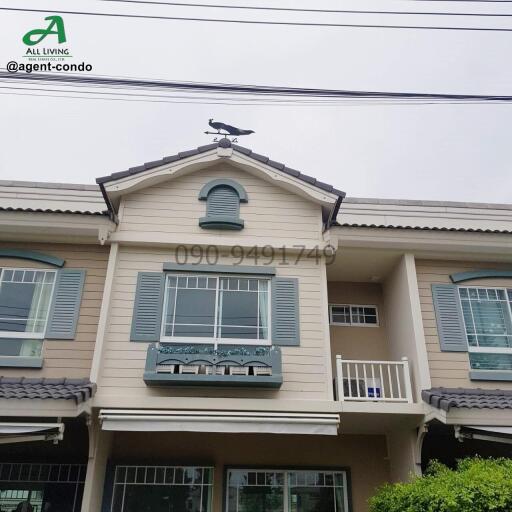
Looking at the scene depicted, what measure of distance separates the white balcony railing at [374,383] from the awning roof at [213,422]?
0.78 m

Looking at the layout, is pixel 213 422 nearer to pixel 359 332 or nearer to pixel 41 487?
pixel 41 487

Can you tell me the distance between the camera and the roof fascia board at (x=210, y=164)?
27.7 feet

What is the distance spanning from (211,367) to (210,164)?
3.87 meters

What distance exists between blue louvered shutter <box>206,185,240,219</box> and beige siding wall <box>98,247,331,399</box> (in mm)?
870

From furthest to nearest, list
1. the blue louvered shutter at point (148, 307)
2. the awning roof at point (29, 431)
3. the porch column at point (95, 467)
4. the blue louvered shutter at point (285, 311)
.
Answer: the blue louvered shutter at point (285, 311), the blue louvered shutter at point (148, 307), the porch column at point (95, 467), the awning roof at point (29, 431)

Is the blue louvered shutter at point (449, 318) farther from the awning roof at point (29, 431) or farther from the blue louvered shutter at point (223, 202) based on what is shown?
the awning roof at point (29, 431)

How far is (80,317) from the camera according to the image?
309 inches

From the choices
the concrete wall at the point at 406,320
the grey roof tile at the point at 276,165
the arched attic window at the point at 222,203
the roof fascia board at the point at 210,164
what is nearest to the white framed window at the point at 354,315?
the concrete wall at the point at 406,320

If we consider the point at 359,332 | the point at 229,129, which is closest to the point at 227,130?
the point at 229,129

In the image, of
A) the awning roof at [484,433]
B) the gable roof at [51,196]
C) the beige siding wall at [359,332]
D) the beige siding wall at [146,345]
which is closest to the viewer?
the awning roof at [484,433]

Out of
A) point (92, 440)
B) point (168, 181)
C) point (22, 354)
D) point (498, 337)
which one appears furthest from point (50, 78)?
point (498, 337)

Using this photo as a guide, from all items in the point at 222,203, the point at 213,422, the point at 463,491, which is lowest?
the point at 463,491

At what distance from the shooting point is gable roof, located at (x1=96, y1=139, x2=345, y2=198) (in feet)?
27.8

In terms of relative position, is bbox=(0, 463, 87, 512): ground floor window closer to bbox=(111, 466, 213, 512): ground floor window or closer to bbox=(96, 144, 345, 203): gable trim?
bbox=(111, 466, 213, 512): ground floor window
